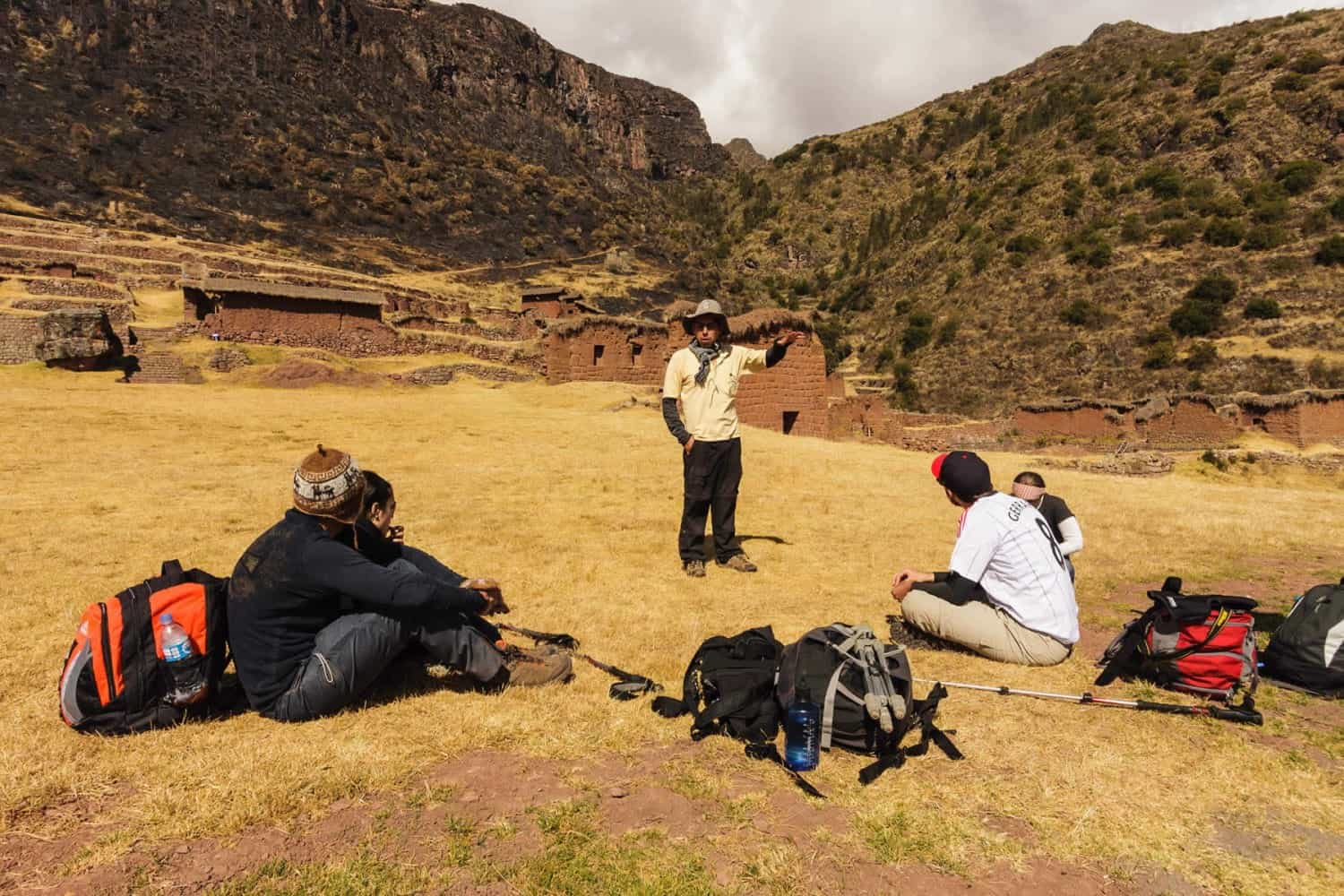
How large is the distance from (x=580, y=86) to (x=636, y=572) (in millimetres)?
157961

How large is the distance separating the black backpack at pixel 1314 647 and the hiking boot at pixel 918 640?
1.89 meters

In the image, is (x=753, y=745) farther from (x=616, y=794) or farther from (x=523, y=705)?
(x=523, y=705)

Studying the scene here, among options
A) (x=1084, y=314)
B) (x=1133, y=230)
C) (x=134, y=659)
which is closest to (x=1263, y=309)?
(x=1084, y=314)

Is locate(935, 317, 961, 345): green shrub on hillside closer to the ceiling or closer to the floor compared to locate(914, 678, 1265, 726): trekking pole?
closer to the ceiling

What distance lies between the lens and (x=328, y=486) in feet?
11.1

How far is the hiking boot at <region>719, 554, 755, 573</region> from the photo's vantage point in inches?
269

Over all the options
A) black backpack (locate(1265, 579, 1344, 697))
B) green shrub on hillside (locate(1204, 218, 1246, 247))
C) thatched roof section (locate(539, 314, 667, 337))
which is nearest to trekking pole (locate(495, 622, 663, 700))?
black backpack (locate(1265, 579, 1344, 697))

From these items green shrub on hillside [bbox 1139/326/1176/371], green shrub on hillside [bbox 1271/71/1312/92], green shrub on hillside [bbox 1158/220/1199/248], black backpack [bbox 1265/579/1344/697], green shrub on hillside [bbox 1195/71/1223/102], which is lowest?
black backpack [bbox 1265/579/1344/697]

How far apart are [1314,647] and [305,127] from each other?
4109 inches

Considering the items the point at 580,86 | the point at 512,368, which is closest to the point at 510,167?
the point at 580,86

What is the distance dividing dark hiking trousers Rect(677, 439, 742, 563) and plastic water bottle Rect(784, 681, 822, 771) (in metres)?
3.60

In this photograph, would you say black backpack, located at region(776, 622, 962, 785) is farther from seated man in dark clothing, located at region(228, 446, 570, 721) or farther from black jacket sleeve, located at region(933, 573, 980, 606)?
seated man in dark clothing, located at region(228, 446, 570, 721)

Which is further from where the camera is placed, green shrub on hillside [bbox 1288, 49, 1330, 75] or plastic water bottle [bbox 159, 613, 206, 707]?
green shrub on hillside [bbox 1288, 49, 1330, 75]

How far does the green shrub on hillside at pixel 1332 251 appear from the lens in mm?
41625
